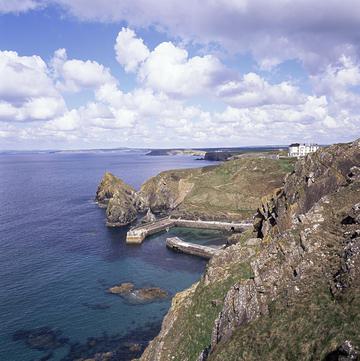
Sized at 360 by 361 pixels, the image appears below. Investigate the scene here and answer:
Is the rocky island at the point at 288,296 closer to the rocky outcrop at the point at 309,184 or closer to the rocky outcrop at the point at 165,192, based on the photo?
the rocky outcrop at the point at 309,184

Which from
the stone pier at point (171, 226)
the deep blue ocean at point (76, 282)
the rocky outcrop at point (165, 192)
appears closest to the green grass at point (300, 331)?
the deep blue ocean at point (76, 282)

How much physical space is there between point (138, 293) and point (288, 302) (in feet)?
172

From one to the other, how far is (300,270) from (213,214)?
113 metres

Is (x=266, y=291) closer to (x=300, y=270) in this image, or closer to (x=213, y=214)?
(x=300, y=270)

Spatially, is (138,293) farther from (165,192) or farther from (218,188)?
(165,192)

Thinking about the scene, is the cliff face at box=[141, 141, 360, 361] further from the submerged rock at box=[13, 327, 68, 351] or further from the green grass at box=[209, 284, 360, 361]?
the submerged rock at box=[13, 327, 68, 351]

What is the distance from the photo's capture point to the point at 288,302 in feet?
90.1

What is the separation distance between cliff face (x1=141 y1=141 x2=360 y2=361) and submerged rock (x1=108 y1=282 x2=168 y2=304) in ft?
93.0

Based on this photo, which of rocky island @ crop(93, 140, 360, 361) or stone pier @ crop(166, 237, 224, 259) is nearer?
rocky island @ crop(93, 140, 360, 361)

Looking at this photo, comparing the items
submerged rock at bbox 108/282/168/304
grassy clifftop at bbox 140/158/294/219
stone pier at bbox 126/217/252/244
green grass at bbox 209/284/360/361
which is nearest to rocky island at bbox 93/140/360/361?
green grass at bbox 209/284/360/361

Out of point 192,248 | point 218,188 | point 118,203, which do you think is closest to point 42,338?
point 192,248

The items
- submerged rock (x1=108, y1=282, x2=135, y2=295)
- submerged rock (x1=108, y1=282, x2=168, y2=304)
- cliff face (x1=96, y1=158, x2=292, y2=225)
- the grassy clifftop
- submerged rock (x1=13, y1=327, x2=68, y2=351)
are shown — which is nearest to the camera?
submerged rock (x1=13, y1=327, x2=68, y2=351)

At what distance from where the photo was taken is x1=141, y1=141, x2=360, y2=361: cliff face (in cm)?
2336

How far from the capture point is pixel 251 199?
500 feet
